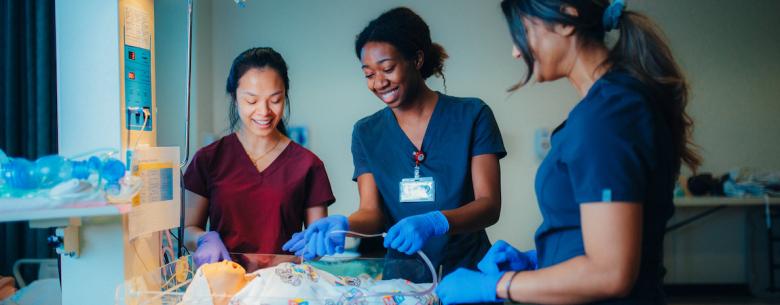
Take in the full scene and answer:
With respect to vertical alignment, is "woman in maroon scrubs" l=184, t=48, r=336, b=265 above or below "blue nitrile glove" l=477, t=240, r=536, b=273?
above

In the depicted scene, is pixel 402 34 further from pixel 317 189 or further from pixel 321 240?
pixel 321 240

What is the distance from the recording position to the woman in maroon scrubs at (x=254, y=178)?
203cm

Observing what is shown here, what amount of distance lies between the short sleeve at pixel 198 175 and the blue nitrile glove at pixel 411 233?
2.44 feet

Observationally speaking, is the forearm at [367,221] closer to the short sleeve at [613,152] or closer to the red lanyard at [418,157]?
the red lanyard at [418,157]

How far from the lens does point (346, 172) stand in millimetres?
2924

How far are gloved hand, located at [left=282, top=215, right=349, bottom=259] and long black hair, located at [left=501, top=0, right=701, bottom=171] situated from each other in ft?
2.68

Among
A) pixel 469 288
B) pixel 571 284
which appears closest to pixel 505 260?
pixel 469 288

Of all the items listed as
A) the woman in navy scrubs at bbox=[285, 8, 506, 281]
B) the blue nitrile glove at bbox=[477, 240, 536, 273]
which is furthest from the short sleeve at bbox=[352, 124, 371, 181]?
the blue nitrile glove at bbox=[477, 240, 536, 273]

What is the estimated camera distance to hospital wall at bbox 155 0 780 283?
274cm

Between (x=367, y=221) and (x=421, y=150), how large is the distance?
290mm

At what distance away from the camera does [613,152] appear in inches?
41.3

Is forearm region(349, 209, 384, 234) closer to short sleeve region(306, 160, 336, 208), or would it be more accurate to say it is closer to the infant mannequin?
short sleeve region(306, 160, 336, 208)

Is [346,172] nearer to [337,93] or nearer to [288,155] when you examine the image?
[337,93]

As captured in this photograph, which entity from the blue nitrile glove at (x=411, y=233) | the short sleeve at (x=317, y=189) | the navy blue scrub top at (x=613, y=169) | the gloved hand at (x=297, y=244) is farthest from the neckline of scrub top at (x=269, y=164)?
the navy blue scrub top at (x=613, y=169)
